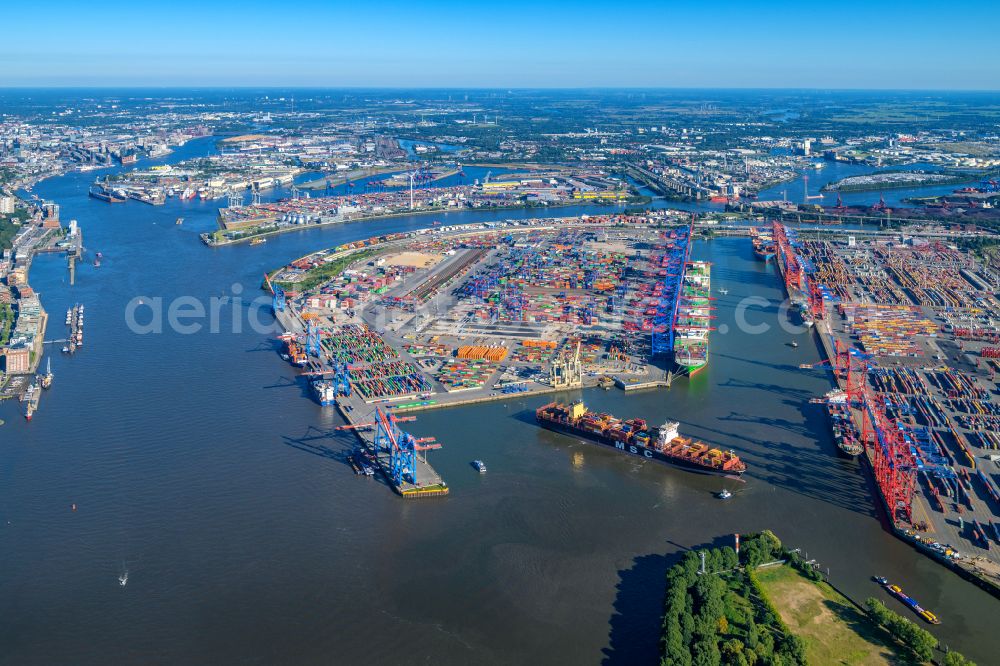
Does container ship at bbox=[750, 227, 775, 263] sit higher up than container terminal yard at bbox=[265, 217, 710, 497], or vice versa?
container ship at bbox=[750, 227, 775, 263]

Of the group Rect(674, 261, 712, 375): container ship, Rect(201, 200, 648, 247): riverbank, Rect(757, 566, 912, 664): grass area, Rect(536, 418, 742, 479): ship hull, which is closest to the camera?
Rect(757, 566, 912, 664): grass area

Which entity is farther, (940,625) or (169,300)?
(169,300)

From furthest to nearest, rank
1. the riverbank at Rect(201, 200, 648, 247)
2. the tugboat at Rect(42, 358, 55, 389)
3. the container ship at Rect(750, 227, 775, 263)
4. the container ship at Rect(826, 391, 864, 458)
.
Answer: the riverbank at Rect(201, 200, 648, 247)
the container ship at Rect(750, 227, 775, 263)
the tugboat at Rect(42, 358, 55, 389)
the container ship at Rect(826, 391, 864, 458)

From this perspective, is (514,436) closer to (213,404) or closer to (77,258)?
(213,404)

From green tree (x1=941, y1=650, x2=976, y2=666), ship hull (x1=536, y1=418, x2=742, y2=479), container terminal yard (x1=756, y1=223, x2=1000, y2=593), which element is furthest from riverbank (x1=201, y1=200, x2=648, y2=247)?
green tree (x1=941, y1=650, x2=976, y2=666)

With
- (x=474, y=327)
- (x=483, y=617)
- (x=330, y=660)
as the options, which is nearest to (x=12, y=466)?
(x=330, y=660)

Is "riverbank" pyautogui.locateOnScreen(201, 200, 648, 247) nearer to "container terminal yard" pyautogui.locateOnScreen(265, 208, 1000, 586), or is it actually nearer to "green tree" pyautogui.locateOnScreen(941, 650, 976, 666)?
"container terminal yard" pyautogui.locateOnScreen(265, 208, 1000, 586)

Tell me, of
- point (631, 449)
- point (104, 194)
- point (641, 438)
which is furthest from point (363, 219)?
point (641, 438)
